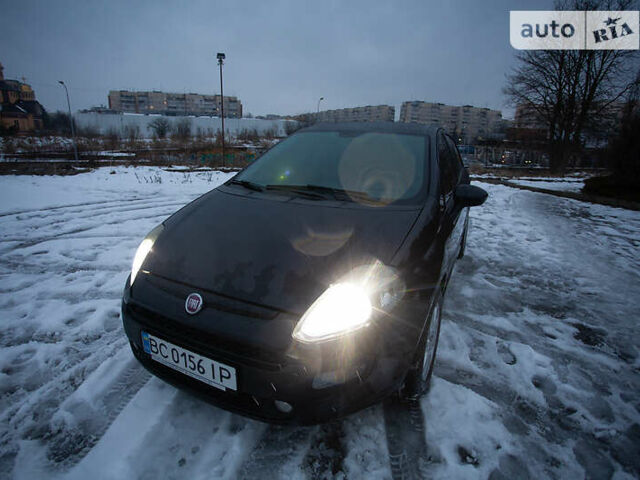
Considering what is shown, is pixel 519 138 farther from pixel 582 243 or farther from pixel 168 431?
pixel 168 431

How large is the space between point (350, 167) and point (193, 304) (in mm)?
1364

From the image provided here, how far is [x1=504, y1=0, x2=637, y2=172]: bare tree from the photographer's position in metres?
19.4

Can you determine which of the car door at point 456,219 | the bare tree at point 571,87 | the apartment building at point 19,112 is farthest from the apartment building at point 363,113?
the car door at point 456,219

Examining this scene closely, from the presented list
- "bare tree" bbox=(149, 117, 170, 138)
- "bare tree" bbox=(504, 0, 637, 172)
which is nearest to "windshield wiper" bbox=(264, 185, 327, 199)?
"bare tree" bbox=(504, 0, 637, 172)

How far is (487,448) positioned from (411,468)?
423mm

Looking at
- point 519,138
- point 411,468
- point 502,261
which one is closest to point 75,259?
point 411,468

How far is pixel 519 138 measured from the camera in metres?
25.0

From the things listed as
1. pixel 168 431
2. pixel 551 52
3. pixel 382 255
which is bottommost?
pixel 168 431

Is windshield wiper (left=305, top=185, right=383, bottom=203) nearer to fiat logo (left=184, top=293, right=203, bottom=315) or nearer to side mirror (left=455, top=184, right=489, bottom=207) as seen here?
side mirror (left=455, top=184, right=489, bottom=207)

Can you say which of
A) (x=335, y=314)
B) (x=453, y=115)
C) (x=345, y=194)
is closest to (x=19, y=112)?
(x=345, y=194)

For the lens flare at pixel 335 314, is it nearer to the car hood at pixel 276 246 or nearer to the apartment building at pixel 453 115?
the car hood at pixel 276 246

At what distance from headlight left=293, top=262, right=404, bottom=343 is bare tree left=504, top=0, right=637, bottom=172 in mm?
25719

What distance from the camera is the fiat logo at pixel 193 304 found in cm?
132

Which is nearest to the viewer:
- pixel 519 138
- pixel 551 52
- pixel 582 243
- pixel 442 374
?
pixel 442 374
